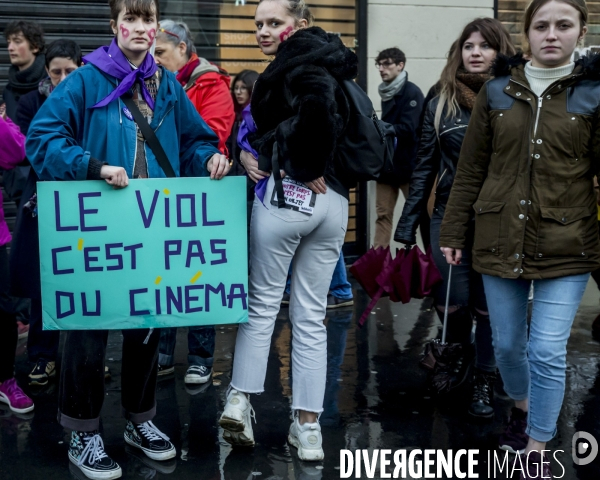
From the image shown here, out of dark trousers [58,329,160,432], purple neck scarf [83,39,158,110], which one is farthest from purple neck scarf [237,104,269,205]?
dark trousers [58,329,160,432]

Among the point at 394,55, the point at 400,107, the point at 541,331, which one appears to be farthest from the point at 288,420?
the point at 394,55

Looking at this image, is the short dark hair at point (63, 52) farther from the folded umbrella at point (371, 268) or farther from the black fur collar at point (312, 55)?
the folded umbrella at point (371, 268)

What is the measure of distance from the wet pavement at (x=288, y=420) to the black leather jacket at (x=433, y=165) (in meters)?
0.94

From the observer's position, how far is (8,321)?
450cm

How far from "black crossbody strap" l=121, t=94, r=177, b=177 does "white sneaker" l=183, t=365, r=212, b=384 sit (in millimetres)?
1549

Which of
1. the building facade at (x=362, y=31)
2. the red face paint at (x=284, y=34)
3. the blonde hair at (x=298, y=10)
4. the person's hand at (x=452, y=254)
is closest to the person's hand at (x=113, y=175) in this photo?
the red face paint at (x=284, y=34)

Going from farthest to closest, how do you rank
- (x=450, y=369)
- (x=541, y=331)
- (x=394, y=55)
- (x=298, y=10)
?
(x=394, y=55), (x=450, y=369), (x=298, y=10), (x=541, y=331)

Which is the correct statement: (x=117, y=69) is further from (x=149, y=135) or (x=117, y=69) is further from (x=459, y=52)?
(x=459, y=52)

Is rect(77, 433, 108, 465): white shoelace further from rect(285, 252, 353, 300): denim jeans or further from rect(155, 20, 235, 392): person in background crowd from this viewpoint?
rect(285, 252, 353, 300): denim jeans

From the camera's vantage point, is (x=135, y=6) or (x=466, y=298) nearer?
(x=135, y=6)

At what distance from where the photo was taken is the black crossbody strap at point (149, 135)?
3684mm

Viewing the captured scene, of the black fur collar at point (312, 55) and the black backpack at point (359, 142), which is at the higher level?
the black fur collar at point (312, 55)

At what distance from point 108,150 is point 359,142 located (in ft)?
3.52

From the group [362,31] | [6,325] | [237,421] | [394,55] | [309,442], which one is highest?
[362,31]
